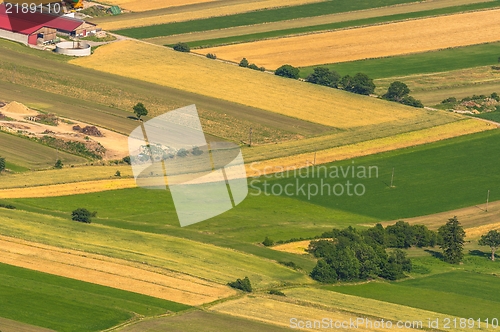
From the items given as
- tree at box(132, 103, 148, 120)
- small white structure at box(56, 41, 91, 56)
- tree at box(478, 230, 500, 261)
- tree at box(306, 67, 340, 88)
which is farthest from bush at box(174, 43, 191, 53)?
tree at box(478, 230, 500, 261)

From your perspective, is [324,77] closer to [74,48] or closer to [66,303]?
[74,48]

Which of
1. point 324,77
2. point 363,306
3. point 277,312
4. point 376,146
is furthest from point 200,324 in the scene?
point 324,77

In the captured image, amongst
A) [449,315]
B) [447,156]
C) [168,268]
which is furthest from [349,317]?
[447,156]

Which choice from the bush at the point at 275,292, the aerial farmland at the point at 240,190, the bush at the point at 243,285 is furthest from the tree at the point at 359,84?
the bush at the point at 243,285

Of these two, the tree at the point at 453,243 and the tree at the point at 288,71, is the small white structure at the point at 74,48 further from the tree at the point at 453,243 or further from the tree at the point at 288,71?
the tree at the point at 453,243

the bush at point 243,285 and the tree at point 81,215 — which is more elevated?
the tree at point 81,215

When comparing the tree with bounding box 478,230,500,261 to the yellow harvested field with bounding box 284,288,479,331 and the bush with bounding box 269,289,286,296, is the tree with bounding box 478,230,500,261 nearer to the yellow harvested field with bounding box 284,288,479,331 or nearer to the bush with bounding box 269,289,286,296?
the yellow harvested field with bounding box 284,288,479,331
